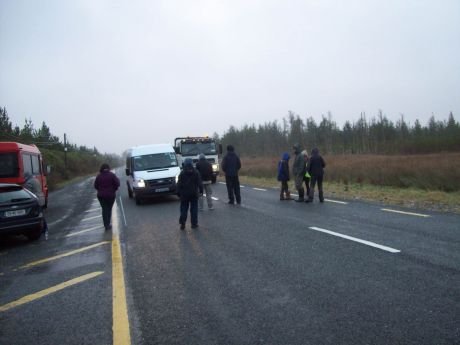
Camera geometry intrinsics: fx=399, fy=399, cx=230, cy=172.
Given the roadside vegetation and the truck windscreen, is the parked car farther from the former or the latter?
the roadside vegetation

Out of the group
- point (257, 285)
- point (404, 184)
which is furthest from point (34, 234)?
point (404, 184)

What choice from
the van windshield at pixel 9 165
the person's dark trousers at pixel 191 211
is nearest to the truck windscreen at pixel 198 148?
the van windshield at pixel 9 165

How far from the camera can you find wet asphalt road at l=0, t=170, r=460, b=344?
3.63m

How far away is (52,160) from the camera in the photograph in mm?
44469

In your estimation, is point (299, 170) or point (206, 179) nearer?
point (206, 179)

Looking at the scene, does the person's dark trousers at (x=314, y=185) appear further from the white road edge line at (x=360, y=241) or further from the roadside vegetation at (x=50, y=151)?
the roadside vegetation at (x=50, y=151)

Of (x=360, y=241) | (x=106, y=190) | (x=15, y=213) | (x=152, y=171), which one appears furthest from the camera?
(x=152, y=171)

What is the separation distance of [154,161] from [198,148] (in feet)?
26.4

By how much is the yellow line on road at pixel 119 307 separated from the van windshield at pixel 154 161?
10144 mm

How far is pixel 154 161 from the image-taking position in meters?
17.1

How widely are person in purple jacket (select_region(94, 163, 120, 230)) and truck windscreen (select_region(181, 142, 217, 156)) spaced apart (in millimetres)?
13986

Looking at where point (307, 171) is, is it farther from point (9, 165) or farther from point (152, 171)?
point (9, 165)

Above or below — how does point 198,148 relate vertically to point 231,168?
above

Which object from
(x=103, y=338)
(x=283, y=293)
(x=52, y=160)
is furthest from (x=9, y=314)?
(x=52, y=160)
